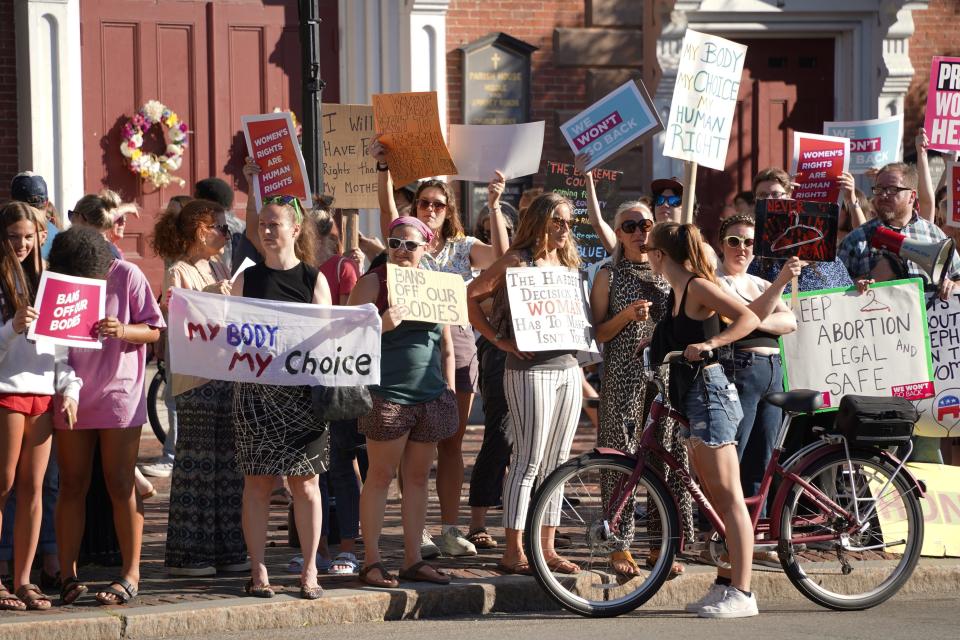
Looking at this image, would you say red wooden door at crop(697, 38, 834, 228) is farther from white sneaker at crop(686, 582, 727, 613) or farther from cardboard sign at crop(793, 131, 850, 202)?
white sneaker at crop(686, 582, 727, 613)

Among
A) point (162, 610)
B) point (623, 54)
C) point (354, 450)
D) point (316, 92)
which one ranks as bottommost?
point (162, 610)

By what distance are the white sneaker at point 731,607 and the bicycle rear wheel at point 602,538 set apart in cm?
25

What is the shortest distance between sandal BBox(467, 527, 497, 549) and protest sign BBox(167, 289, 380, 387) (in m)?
1.64

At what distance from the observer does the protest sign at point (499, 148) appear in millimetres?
8961

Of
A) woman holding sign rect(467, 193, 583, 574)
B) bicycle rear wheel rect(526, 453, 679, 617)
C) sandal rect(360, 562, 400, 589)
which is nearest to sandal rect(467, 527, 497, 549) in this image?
woman holding sign rect(467, 193, 583, 574)

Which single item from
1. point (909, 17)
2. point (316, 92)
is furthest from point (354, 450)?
point (909, 17)

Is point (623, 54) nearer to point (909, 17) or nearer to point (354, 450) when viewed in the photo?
point (909, 17)

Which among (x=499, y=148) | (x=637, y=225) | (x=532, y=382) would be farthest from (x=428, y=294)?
(x=499, y=148)

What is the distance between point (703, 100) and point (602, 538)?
3.16m

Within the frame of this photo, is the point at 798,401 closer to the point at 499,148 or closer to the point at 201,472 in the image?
the point at 499,148

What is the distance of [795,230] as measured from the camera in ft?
24.4

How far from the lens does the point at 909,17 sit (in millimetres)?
14773

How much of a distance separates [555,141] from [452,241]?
6.38 meters

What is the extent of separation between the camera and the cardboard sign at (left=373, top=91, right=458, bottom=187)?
28.0 ft
